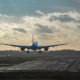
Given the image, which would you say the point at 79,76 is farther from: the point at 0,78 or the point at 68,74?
the point at 0,78

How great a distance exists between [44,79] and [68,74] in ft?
2.59

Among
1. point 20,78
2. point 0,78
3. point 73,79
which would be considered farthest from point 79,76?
point 0,78

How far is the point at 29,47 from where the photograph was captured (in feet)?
627

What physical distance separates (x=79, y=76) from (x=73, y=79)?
0.22 metres

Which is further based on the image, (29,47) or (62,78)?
(29,47)

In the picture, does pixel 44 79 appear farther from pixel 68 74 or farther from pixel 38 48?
pixel 38 48

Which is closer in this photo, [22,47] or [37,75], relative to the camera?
[37,75]

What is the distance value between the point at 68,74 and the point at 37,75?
0.98m

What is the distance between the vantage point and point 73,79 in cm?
750

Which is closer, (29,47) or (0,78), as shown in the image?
(0,78)

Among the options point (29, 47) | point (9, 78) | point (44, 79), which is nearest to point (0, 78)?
point (9, 78)

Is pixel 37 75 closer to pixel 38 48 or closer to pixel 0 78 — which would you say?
pixel 0 78

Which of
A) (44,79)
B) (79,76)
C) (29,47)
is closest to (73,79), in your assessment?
(79,76)

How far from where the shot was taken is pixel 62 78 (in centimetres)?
751
